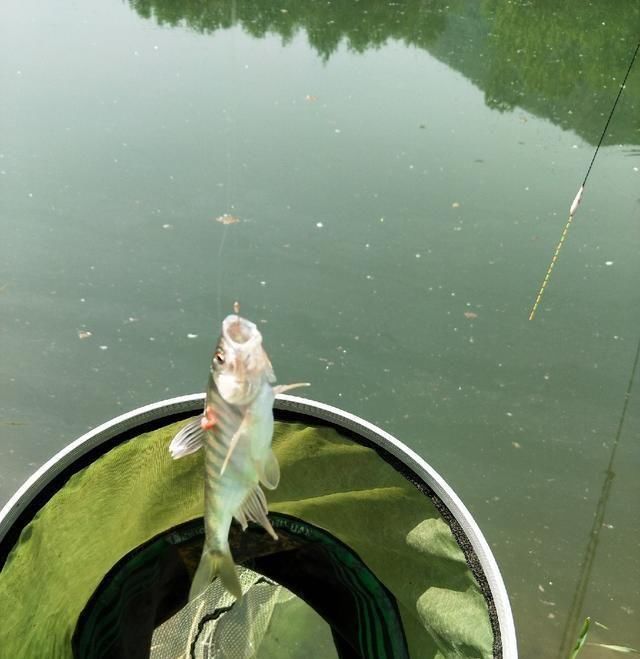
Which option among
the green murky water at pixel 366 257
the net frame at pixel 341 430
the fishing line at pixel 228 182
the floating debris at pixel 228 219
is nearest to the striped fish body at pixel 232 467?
the net frame at pixel 341 430

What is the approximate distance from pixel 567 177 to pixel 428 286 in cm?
99

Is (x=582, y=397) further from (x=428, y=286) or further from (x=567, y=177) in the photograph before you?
(x=567, y=177)

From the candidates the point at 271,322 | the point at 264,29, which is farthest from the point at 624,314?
the point at 264,29

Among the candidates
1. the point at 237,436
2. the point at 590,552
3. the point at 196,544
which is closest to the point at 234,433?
the point at 237,436

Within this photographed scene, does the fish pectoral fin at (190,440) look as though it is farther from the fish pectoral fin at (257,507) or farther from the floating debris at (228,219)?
the floating debris at (228,219)

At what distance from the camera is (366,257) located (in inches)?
99.0

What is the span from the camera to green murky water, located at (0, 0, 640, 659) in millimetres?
1942

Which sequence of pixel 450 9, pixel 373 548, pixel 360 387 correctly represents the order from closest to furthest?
pixel 373 548
pixel 360 387
pixel 450 9

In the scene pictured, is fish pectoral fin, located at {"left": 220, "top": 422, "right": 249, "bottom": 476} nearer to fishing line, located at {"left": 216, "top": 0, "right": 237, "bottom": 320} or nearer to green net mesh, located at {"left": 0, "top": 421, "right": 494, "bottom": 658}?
green net mesh, located at {"left": 0, "top": 421, "right": 494, "bottom": 658}

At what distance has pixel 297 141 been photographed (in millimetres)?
3078

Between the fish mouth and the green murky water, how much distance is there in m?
1.26

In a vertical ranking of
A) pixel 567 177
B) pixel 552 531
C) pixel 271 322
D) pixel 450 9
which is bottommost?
pixel 552 531

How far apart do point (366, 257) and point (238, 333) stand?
1.85 metres

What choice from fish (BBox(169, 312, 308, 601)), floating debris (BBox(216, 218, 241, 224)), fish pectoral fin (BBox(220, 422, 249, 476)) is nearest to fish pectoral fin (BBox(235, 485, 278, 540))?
fish (BBox(169, 312, 308, 601))
